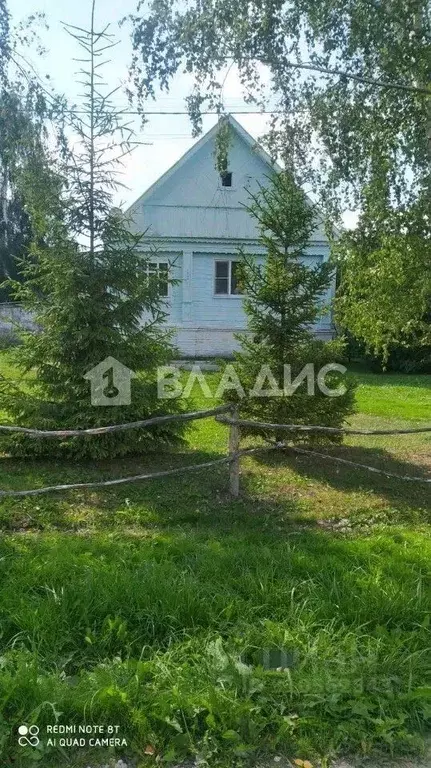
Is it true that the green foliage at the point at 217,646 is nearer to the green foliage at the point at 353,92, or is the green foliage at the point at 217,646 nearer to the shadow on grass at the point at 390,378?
the green foliage at the point at 353,92

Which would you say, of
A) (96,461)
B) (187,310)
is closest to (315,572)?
(96,461)

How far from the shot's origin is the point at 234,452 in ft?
19.4

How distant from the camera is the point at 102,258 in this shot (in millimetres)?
7367

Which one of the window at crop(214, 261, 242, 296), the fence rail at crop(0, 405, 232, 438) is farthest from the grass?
the window at crop(214, 261, 242, 296)

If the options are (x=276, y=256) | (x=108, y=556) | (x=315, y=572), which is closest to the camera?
(x=315, y=572)

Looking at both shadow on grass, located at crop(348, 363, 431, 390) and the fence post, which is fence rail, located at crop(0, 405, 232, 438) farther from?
shadow on grass, located at crop(348, 363, 431, 390)

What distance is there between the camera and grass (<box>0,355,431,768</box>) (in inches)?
104

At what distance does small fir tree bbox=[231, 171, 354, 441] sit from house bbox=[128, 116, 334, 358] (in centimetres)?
1200

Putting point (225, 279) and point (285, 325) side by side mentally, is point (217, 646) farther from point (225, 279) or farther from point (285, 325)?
point (225, 279)

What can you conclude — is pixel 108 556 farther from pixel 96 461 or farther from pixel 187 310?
pixel 187 310

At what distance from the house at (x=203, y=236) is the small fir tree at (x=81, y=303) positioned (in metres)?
12.7

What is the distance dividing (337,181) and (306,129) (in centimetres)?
72

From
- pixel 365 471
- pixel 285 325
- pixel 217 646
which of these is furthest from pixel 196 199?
pixel 217 646

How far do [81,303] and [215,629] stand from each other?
4.71 meters
